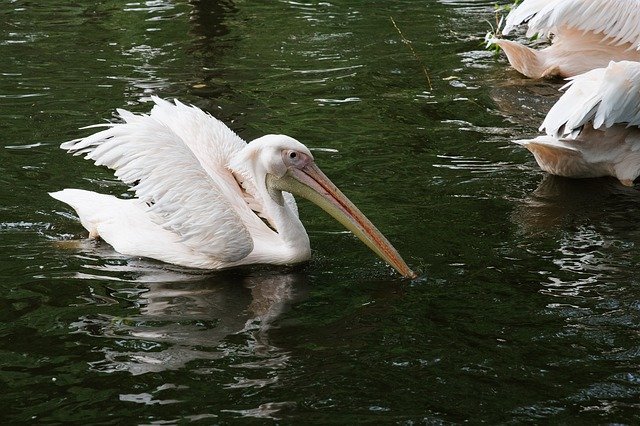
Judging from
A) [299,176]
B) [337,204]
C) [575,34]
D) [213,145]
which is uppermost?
[575,34]

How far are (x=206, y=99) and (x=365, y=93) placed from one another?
48.9 inches

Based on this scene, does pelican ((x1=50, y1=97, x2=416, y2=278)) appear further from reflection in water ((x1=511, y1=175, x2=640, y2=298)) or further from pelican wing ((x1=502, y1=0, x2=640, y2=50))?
pelican wing ((x1=502, y1=0, x2=640, y2=50))

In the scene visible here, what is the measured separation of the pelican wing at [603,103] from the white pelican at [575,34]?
170 cm

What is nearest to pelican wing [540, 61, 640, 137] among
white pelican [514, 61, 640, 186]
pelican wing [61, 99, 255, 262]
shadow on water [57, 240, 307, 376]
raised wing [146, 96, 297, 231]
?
white pelican [514, 61, 640, 186]

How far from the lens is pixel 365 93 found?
8547 mm

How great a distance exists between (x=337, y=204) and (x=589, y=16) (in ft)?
12.3

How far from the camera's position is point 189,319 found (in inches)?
196

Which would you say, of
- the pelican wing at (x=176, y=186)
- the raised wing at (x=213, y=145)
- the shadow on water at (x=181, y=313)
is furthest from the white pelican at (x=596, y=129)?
the pelican wing at (x=176, y=186)

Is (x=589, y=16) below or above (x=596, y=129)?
above

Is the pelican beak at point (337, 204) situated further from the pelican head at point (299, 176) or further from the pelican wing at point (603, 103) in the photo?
the pelican wing at point (603, 103)

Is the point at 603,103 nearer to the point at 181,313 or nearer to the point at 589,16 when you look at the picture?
the point at 589,16

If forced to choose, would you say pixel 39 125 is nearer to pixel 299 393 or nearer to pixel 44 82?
pixel 44 82

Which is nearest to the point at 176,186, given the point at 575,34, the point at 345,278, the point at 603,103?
the point at 345,278

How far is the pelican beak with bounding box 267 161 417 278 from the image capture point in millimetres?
5367
